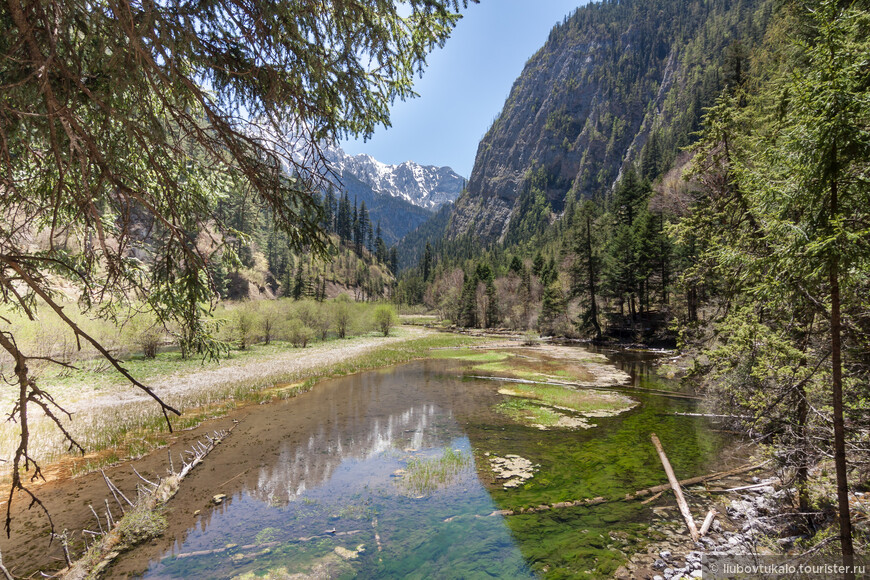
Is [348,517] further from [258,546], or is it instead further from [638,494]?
[638,494]

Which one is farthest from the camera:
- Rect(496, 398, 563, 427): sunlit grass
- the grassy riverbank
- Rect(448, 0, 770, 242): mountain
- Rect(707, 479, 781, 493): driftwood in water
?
Rect(448, 0, 770, 242): mountain

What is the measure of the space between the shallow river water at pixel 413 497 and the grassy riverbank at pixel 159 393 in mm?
2804

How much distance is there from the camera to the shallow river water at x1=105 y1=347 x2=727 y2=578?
6.27 m

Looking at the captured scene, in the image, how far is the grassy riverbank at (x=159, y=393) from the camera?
35.6 feet

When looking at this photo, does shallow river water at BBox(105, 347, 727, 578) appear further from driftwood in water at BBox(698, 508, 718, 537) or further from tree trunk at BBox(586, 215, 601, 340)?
tree trunk at BBox(586, 215, 601, 340)

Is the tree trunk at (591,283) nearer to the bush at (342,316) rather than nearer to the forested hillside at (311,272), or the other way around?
the forested hillside at (311,272)

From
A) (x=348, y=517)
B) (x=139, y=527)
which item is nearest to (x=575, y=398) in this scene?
(x=348, y=517)

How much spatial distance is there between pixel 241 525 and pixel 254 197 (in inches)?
285

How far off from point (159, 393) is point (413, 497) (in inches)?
Answer: 630

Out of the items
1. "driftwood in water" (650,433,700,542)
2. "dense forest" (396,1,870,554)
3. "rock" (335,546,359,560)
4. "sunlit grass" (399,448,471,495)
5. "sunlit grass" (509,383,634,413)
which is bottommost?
"sunlit grass" (509,383,634,413)

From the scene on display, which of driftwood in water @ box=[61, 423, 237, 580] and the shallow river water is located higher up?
driftwood in water @ box=[61, 423, 237, 580]

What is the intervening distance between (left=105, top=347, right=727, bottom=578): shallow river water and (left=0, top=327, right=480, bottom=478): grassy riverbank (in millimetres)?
2804

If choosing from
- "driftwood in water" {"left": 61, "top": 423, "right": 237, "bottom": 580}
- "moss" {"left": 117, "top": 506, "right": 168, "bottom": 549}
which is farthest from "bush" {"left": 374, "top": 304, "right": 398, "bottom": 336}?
"moss" {"left": 117, "top": 506, "right": 168, "bottom": 549}

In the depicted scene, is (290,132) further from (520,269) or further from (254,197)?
(520,269)
